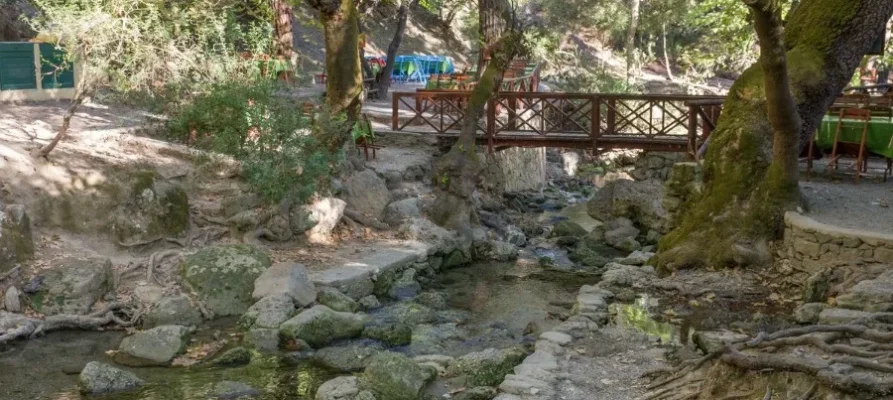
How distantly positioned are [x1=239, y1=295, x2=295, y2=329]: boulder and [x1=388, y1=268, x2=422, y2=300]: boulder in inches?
80.6

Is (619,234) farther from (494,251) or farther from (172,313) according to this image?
(172,313)

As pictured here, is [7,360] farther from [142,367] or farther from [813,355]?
[813,355]

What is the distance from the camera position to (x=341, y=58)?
15.3m

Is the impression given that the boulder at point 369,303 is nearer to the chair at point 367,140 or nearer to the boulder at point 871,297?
the chair at point 367,140

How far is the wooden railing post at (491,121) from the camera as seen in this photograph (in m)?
17.8

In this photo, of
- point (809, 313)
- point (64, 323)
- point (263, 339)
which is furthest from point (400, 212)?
point (809, 313)

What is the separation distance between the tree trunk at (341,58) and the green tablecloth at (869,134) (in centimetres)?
705

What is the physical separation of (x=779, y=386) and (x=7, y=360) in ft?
24.1

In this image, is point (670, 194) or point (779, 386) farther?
point (670, 194)

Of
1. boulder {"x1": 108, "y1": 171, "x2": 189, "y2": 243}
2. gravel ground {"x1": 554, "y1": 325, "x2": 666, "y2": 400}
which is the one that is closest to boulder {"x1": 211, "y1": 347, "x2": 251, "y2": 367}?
gravel ground {"x1": 554, "y1": 325, "x2": 666, "y2": 400}

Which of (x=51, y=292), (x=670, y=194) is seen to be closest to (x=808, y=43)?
(x=670, y=194)

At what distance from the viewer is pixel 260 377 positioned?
30.9 feet

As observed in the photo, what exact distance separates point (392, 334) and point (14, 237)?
4629mm

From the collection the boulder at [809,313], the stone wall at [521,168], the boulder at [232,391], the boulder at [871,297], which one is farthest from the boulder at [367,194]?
the boulder at [871,297]
